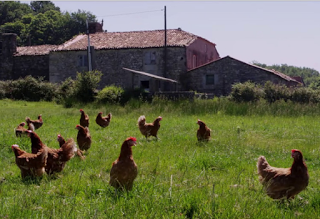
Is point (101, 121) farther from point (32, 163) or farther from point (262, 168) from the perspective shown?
point (262, 168)

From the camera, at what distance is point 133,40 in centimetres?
3997

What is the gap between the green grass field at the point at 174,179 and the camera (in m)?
4.69

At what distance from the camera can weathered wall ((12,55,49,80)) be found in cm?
4347

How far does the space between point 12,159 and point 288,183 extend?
19.1 feet

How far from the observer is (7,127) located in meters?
13.5

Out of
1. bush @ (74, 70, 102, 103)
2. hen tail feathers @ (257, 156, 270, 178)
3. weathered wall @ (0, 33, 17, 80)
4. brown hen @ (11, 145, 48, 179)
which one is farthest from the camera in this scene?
weathered wall @ (0, 33, 17, 80)

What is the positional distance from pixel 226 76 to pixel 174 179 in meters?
30.7

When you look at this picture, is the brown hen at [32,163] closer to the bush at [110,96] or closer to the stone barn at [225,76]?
the bush at [110,96]

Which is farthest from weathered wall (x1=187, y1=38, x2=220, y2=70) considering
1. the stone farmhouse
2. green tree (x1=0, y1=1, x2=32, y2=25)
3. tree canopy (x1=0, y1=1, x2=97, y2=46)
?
green tree (x1=0, y1=1, x2=32, y2=25)

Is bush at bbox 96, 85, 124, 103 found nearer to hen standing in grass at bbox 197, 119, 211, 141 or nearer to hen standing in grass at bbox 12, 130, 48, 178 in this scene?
hen standing in grass at bbox 197, 119, 211, 141

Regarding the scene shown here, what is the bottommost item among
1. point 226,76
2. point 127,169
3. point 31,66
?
point 127,169

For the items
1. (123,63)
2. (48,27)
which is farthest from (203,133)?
(48,27)

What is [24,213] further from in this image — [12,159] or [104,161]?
[12,159]

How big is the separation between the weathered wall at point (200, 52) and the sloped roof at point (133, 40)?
927 millimetres
